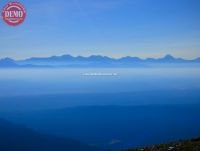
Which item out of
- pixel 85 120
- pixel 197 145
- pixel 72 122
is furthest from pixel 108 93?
pixel 197 145

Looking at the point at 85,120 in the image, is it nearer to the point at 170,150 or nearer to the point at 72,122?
the point at 72,122

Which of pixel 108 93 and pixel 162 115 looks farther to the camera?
pixel 108 93

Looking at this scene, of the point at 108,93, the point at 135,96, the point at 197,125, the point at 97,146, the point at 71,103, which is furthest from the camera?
the point at 135,96

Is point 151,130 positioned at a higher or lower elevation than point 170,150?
lower

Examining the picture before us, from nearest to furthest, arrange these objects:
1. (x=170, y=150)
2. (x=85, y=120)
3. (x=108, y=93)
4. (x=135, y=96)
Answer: (x=170, y=150)
(x=85, y=120)
(x=108, y=93)
(x=135, y=96)

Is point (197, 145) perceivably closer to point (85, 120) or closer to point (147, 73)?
point (85, 120)

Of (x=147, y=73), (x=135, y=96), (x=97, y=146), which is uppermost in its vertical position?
(x=147, y=73)
